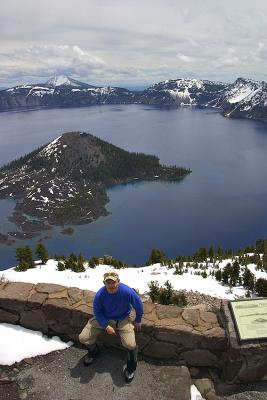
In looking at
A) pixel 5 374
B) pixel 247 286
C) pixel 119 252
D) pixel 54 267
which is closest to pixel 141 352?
pixel 5 374

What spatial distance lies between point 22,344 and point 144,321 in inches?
159

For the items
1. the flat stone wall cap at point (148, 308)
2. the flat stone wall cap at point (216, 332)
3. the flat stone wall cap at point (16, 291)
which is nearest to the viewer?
the flat stone wall cap at point (216, 332)

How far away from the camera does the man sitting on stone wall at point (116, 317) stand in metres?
11.6

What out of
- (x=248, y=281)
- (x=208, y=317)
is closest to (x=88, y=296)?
(x=208, y=317)

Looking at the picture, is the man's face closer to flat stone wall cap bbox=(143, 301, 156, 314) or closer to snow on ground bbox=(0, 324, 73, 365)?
flat stone wall cap bbox=(143, 301, 156, 314)

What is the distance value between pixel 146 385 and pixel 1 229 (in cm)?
18416

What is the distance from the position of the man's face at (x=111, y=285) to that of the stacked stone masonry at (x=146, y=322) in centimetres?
158

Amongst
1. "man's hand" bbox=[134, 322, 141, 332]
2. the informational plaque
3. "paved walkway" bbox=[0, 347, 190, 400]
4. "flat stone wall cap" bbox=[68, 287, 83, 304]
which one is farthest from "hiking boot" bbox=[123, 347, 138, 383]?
the informational plaque

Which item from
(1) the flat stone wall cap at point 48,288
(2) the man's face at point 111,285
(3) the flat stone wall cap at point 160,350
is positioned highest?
(2) the man's face at point 111,285

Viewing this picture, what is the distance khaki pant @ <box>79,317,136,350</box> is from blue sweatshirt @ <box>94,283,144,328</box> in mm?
269

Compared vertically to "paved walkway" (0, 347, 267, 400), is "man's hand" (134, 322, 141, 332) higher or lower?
higher

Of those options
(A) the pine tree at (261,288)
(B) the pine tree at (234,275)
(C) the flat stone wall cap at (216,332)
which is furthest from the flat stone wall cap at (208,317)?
(B) the pine tree at (234,275)

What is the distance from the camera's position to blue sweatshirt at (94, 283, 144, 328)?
1170 cm

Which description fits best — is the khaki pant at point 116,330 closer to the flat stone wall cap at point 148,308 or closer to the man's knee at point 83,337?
→ the man's knee at point 83,337
